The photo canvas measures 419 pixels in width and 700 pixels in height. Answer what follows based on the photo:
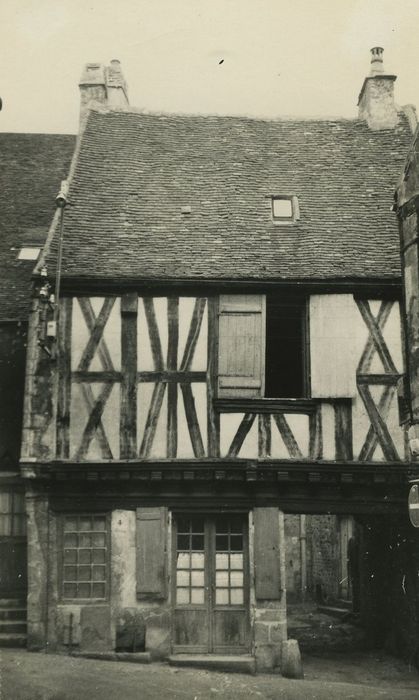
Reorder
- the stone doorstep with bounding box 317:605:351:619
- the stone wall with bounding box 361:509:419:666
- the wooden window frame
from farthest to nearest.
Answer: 1. the stone doorstep with bounding box 317:605:351:619
2. the stone wall with bounding box 361:509:419:666
3. the wooden window frame

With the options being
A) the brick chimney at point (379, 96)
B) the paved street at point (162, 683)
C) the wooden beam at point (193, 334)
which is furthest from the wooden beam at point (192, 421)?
the brick chimney at point (379, 96)

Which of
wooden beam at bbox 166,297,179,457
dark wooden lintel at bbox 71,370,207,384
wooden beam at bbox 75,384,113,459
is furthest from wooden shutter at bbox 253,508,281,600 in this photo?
wooden beam at bbox 75,384,113,459

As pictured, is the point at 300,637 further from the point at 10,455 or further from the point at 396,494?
the point at 10,455

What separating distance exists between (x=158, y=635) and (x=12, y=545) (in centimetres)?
323

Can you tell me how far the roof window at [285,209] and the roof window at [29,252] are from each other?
4266 millimetres

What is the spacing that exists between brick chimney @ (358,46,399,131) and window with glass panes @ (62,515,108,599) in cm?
912

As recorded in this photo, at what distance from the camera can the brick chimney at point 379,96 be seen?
15.1 metres

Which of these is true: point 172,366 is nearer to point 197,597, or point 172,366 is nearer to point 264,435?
point 264,435

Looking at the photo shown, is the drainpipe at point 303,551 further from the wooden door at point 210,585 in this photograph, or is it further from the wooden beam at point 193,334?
the wooden beam at point 193,334

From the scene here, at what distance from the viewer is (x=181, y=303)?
38.0 feet

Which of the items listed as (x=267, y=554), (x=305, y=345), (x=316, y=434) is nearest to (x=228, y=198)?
(x=305, y=345)

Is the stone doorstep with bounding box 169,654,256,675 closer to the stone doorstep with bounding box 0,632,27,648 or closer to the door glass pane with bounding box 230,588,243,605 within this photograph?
the door glass pane with bounding box 230,588,243,605

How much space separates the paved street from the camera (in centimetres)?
886

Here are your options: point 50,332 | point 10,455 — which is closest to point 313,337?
point 50,332
